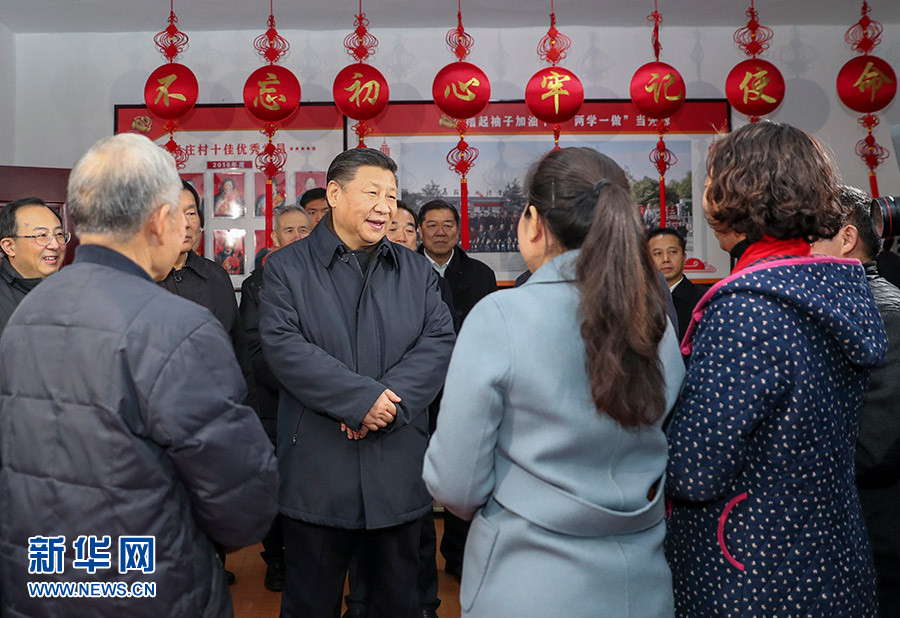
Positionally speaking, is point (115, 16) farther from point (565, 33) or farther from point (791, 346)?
point (791, 346)

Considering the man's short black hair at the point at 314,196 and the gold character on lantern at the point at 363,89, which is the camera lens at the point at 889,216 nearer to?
the man's short black hair at the point at 314,196

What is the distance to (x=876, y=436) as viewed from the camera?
155 cm

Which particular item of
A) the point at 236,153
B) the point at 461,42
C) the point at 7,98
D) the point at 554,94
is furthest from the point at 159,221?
the point at 7,98

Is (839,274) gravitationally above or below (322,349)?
above

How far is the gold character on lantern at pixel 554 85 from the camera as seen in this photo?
3.83 metres

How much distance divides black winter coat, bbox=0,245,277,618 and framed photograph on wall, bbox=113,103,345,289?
3652 mm

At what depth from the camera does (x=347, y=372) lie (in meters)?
1.93

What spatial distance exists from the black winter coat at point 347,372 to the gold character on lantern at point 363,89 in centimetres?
192

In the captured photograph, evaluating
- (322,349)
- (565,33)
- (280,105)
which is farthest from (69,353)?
(565,33)

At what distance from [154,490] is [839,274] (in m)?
1.12

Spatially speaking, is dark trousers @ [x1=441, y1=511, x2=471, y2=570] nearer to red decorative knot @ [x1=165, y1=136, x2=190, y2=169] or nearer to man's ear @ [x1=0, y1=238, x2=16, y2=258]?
man's ear @ [x1=0, y1=238, x2=16, y2=258]

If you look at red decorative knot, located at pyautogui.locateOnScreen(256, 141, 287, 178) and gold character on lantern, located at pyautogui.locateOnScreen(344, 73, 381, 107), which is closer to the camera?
gold character on lantern, located at pyautogui.locateOnScreen(344, 73, 381, 107)

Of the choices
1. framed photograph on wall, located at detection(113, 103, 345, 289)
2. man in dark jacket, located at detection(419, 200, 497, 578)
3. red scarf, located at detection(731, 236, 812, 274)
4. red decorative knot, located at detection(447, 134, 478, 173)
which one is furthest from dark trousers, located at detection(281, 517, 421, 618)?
framed photograph on wall, located at detection(113, 103, 345, 289)

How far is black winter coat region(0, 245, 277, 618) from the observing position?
1.14 meters
